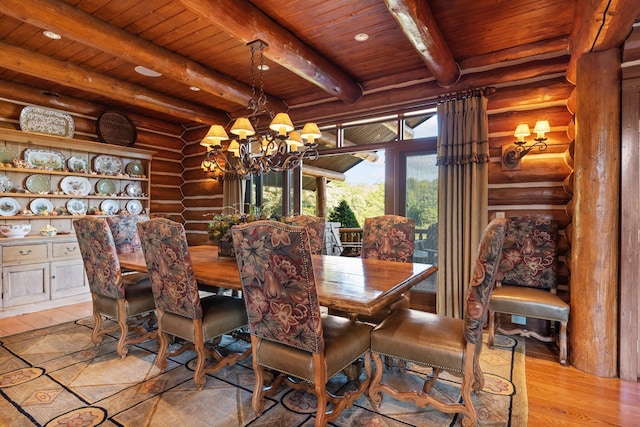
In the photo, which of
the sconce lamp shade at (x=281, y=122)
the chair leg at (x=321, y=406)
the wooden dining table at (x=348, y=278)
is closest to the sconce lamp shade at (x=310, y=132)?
the sconce lamp shade at (x=281, y=122)

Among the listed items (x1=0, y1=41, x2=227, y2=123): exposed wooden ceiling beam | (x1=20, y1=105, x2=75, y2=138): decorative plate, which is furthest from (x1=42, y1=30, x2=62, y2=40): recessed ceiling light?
(x1=20, y1=105, x2=75, y2=138): decorative plate

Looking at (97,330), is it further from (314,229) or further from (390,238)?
(390,238)

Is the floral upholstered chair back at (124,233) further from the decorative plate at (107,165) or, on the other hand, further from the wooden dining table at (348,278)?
the decorative plate at (107,165)

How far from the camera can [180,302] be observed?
2.27 meters

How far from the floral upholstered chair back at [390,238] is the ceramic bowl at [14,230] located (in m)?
4.08

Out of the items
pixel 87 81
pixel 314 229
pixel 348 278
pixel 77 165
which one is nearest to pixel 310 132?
pixel 314 229

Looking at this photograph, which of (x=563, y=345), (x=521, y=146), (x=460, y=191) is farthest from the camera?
(x=460, y=191)

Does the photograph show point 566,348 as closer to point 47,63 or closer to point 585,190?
point 585,190

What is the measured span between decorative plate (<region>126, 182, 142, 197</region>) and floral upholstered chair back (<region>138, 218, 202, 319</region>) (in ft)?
11.7

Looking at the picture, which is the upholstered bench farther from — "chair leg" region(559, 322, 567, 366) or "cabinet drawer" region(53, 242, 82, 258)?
"cabinet drawer" region(53, 242, 82, 258)

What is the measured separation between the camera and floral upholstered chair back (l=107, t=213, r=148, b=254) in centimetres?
361

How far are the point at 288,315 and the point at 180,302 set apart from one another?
0.95 metres

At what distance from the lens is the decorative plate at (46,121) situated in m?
4.33

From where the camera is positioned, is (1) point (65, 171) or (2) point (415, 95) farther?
(1) point (65, 171)
